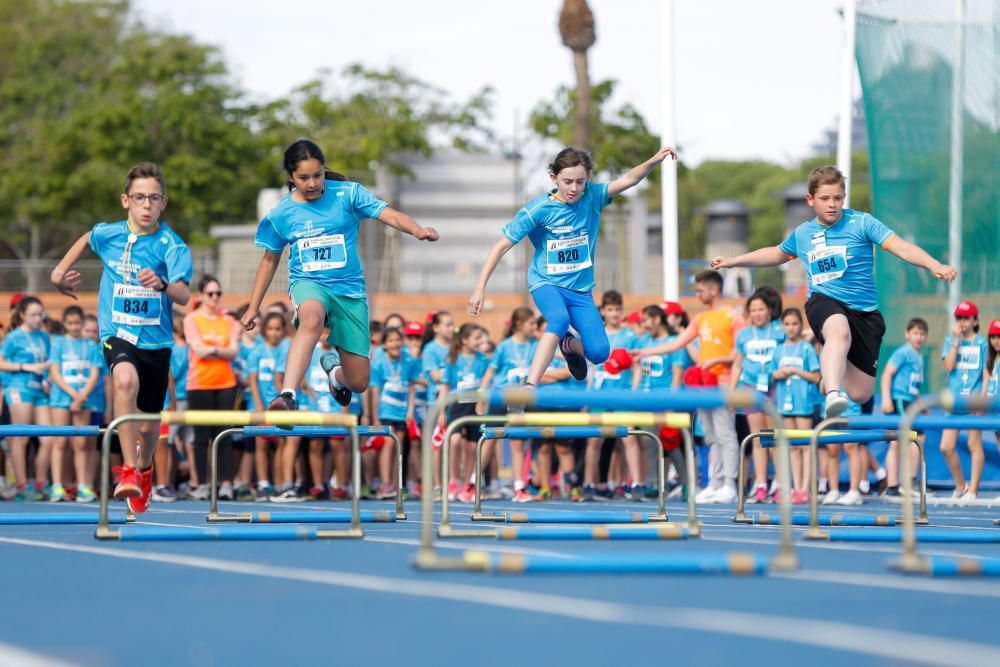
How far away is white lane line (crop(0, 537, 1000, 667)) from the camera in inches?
170

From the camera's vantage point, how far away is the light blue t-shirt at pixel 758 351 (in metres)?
14.2

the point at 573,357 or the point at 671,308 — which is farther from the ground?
the point at 671,308

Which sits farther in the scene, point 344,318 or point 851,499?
point 851,499

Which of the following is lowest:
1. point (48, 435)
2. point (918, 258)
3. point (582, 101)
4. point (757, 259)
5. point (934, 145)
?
point (48, 435)

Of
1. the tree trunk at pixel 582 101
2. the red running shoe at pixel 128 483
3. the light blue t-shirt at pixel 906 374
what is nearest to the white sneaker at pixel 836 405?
the red running shoe at pixel 128 483

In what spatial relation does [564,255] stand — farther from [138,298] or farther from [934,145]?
[934,145]

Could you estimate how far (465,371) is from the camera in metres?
15.2

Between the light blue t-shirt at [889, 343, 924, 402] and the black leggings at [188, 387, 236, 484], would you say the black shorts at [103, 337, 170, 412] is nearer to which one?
the black leggings at [188, 387, 236, 484]

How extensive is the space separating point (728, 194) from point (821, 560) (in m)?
101

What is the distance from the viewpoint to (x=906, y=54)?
1603cm

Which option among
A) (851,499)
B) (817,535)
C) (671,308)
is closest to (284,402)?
(817,535)

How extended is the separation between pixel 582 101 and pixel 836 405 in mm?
19745

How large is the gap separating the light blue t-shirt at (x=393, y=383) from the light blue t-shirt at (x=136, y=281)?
18.1ft

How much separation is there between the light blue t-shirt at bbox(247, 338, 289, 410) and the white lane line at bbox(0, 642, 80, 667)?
Answer: 10.4m
